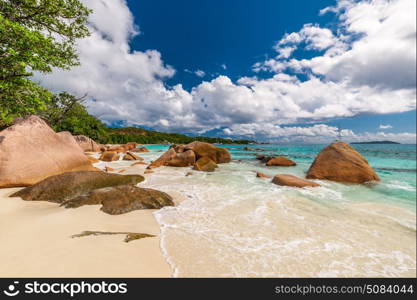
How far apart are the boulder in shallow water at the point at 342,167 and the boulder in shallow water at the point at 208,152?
8699 mm

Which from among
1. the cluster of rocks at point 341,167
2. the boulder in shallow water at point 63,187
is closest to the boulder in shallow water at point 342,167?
the cluster of rocks at point 341,167

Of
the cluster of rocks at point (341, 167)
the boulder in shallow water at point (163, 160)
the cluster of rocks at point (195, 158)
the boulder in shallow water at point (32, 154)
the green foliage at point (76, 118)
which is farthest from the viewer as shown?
the green foliage at point (76, 118)

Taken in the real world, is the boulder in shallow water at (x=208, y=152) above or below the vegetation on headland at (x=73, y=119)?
below

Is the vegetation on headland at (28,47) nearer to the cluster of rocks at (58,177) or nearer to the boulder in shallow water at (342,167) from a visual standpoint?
the cluster of rocks at (58,177)

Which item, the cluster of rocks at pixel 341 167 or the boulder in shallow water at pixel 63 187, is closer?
the boulder in shallow water at pixel 63 187

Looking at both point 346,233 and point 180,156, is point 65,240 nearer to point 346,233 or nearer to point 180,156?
point 346,233

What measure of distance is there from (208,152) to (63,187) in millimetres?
12728

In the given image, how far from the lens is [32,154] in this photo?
22.9ft

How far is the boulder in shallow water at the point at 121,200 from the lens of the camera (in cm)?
436

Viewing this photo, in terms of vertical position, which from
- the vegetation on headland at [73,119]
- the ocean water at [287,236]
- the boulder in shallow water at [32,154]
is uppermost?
the vegetation on headland at [73,119]

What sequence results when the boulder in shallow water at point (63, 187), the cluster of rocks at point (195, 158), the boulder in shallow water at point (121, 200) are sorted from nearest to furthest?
1. the boulder in shallow water at point (121, 200)
2. the boulder in shallow water at point (63, 187)
3. the cluster of rocks at point (195, 158)

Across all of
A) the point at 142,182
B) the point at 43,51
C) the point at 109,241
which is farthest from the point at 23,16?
the point at 109,241

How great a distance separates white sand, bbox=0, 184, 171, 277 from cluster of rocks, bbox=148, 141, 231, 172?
890 centimetres

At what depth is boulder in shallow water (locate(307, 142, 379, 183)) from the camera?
982 cm
